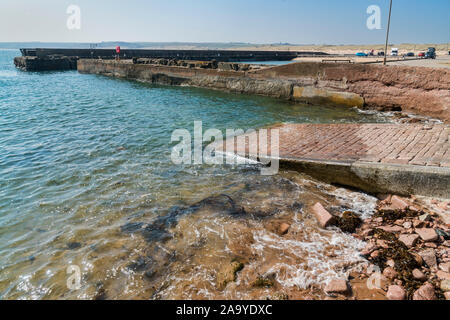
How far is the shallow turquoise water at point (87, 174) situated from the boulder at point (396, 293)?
12.1ft

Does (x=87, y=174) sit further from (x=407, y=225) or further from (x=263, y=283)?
(x=407, y=225)

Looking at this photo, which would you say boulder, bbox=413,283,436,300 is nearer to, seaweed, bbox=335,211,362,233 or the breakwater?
seaweed, bbox=335,211,362,233

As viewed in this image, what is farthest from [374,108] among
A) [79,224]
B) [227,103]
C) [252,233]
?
[79,224]

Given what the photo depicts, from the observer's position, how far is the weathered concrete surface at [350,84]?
1128cm

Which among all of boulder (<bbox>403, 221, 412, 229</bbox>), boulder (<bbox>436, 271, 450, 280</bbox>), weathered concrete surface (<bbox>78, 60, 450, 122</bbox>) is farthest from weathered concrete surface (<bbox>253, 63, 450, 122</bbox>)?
boulder (<bbox>436, 271, 450, 280</bbox>)

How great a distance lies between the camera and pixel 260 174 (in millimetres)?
6922

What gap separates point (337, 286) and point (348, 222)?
5.26 ft

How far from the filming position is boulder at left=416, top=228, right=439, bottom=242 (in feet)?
13.4

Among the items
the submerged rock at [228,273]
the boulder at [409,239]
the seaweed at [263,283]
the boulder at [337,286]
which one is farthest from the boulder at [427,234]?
the submerged rock at [228,273]

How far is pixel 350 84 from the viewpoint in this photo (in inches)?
536

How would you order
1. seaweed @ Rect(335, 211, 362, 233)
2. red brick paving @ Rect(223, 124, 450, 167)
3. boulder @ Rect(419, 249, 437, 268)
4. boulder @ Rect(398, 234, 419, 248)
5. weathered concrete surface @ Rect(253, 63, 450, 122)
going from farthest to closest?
weathered concrete surface @ Rect(253, 63, 450, 122), red brick paving @ Rect(223, 124, 450, 167), seaweed @ Rect(335, 211, 362, 233), boulder @ Rect(398, 234, 419, 248), boulder @ Rect(419, 249, 437, 268)

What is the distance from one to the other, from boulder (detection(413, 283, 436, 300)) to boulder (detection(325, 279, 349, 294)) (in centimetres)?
73
